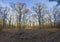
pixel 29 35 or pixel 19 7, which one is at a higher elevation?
pixel 19 7

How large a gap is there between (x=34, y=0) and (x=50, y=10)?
2.70ft

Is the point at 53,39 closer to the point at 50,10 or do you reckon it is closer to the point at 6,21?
the point at 50,10

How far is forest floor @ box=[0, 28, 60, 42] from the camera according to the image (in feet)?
19.8

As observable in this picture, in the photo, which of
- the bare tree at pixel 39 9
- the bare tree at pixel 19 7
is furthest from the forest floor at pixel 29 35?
the bare tree at pixel 19 7

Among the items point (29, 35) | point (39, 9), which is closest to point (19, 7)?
point (39, 9)

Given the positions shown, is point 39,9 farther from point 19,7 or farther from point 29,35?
point 29,35

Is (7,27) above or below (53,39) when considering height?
above

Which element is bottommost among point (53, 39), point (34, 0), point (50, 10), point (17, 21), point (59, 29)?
point (53, 39)

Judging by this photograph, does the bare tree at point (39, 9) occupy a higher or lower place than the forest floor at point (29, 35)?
higher

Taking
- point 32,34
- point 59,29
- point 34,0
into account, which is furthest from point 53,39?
point 34,0

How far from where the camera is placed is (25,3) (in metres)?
6.27

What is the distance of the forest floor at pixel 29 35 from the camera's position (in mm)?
6029

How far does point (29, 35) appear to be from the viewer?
20.0ft

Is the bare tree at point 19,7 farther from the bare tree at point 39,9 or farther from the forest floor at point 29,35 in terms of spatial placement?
the forest floor at point 29,35
